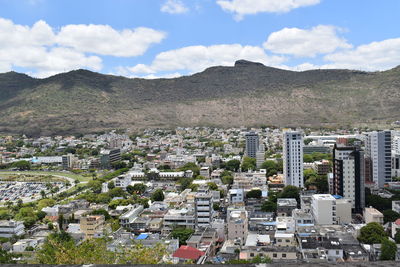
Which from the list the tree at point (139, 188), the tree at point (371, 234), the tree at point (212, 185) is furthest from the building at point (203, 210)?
the tree at point (139, 188)

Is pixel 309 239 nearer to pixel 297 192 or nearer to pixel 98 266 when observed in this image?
pixel 297 192

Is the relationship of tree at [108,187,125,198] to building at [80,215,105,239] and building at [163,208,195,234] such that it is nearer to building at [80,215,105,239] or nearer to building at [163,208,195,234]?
building at [80,215,105,239]

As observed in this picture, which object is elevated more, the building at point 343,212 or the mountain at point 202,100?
the mountain at point 202,100

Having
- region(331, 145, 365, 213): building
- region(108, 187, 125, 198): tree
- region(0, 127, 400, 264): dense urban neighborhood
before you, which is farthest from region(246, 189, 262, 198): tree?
region(108, 187, 125, 198): tree

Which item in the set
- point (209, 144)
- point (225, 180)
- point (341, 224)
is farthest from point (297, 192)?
point (209, 144)

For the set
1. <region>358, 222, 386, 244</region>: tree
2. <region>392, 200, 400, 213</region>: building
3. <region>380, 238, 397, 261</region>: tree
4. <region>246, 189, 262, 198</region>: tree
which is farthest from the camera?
<region>246, 189, 262, 198</region>: tree

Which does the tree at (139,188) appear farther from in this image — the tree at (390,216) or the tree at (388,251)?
Answer: the tree at (388,251)

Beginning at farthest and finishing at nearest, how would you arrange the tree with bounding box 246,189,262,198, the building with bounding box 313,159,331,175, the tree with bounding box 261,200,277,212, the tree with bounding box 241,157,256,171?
A: 1. the tree with bounding box 241,157,256,171
2. the building with bounding box 313,159,331,175
3. the tree with bounding box 246,189,262,198
4. the tree with bounding box 261,200,277,212

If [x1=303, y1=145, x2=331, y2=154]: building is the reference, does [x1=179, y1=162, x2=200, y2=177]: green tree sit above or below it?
below

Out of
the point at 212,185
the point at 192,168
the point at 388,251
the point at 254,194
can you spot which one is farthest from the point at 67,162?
the point at 388,251
